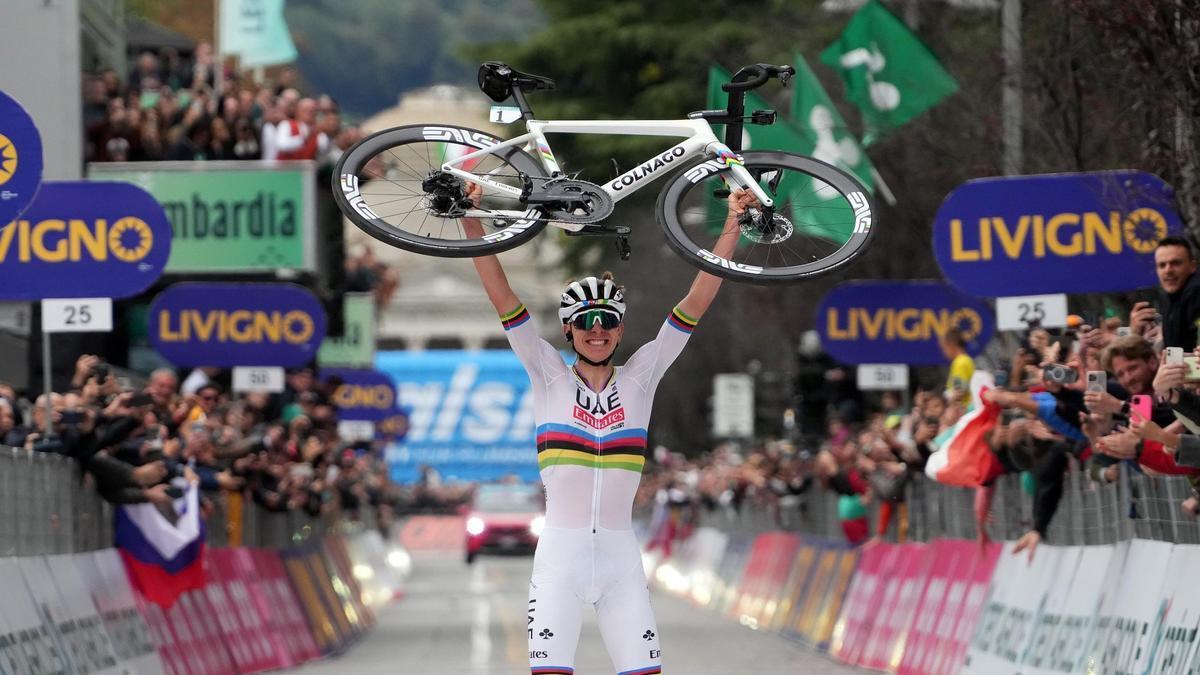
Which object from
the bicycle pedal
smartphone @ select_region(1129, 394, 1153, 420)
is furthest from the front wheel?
smartphone @ select_region(1129, 394, 1153, 420)

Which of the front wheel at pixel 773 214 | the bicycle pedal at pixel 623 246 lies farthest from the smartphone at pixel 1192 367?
the bicycle pedal at pixel 623 246

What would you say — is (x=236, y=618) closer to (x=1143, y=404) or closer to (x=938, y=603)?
(x=938, y=603)

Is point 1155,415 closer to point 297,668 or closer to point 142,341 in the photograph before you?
point 297,668

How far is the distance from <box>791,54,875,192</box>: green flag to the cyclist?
15.3m

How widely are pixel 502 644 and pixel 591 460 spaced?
1361 centimetres

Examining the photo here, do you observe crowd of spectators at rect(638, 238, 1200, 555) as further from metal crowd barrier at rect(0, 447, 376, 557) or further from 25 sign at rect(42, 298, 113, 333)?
25 sign at rect(42, 298, 113, 333)

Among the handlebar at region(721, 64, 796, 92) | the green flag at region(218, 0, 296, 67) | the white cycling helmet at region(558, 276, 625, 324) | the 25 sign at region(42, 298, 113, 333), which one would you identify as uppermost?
the green flag at region(218, 0, 296, 67)

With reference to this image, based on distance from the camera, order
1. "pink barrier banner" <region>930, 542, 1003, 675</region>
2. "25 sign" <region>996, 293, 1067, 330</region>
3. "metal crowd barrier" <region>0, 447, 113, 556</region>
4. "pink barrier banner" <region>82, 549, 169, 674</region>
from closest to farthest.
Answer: "metal crowd barrier" <region>0, 447, 113, 556</region> < "pink barrier banner" <region>82, 549, 169, 674</region> < "pink barrier banner" <region>930, 542, 1003, 675</region> < "25 sign" <region>996, 293, 1067, 330</region>

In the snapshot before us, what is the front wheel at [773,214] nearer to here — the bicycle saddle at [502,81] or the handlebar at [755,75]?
the handlebar at [755,75]

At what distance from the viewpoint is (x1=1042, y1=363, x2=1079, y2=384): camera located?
1238cm

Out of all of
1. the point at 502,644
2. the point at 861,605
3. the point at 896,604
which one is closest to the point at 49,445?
the point at 896,604

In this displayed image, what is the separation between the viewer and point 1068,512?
13.8 metres

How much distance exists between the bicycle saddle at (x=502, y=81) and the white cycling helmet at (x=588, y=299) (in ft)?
3.72

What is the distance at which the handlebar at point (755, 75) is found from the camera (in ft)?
32.5
